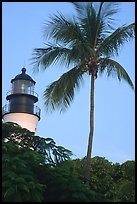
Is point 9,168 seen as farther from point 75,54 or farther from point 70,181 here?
point 75,54

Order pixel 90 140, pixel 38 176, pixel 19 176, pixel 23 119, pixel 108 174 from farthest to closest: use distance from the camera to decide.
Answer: pixel 23 119, pixel 108 174, pixel 90 140, pixel 38 176, pixel 19 176

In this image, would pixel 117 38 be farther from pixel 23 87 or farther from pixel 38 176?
pixel 23 87

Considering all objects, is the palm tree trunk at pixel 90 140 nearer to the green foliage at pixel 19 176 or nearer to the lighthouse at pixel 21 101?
the green foliage at pixel 19 176

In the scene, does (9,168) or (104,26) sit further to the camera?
(104,26)

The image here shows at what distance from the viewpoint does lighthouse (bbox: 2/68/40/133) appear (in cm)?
2788

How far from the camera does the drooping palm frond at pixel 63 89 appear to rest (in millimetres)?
16375

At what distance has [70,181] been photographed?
12.9 m

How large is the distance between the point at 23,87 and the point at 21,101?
943 millimetres

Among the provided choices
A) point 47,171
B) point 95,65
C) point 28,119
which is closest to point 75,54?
point 95,65

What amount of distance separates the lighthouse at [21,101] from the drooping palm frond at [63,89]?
37.3 ft

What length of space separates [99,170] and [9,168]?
12.2 metres

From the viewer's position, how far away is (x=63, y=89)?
53.7ft

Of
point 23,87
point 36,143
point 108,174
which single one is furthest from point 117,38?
point 23,87

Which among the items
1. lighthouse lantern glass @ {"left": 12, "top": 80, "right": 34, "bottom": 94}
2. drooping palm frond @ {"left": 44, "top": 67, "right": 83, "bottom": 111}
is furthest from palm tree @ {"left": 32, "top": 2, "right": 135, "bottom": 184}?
→ lighthouse lantern glass @ {"left": 12, "top": 80, "right": 34, "bottom": 94}
